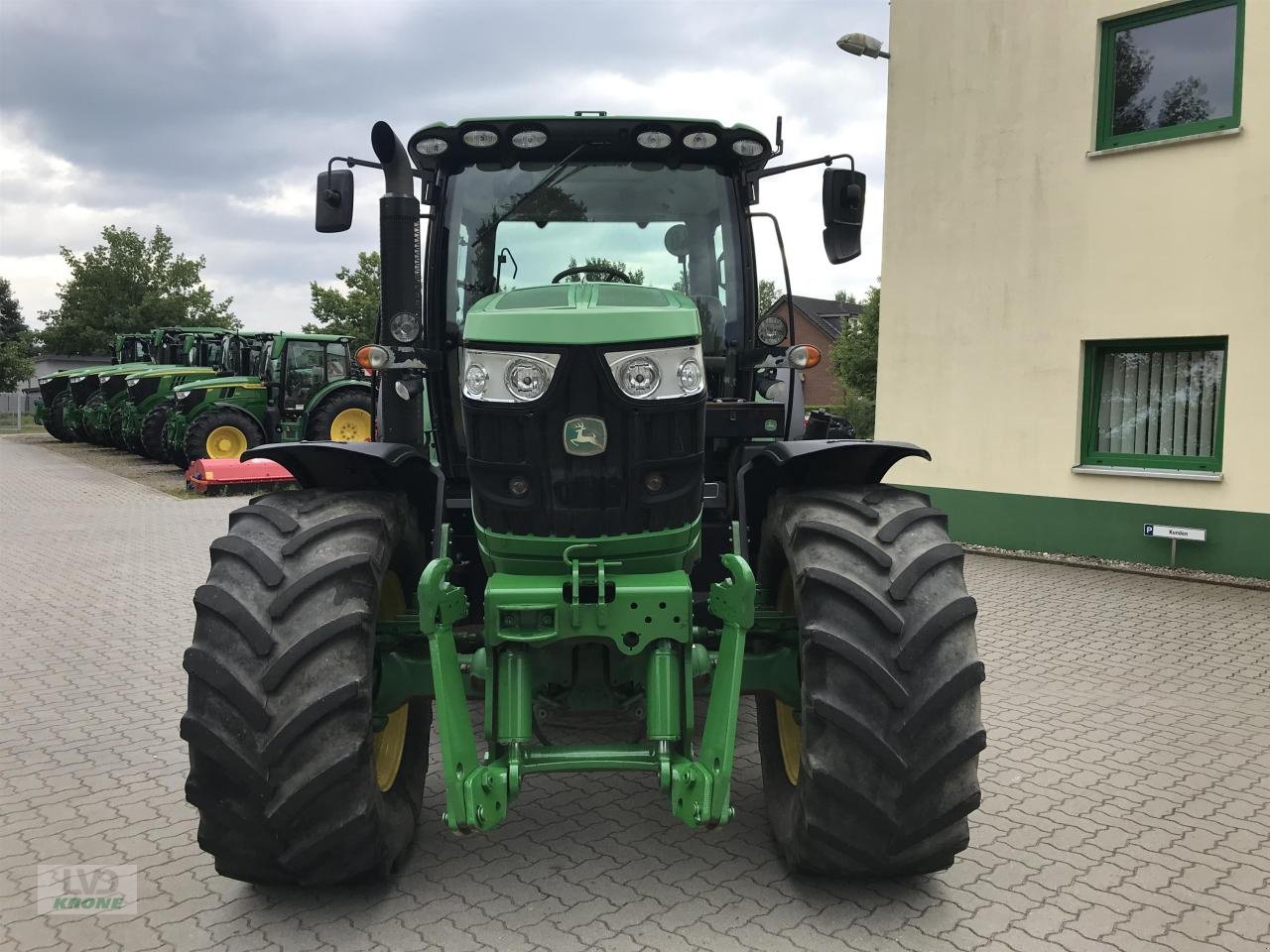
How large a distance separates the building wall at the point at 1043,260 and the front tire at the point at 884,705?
6.58 m

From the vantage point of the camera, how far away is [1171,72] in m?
8.84

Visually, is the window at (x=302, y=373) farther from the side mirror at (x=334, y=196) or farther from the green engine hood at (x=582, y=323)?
the green engine hood at (x=582, y=323)

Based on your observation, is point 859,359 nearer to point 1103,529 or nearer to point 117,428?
Result: point 117,428

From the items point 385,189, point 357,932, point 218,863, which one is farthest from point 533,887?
point 385,189

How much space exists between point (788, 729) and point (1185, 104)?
752 centimetres

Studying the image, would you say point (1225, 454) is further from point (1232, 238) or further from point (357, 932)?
point (357, 932)

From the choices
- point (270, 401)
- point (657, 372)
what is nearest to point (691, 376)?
point (657, 372)

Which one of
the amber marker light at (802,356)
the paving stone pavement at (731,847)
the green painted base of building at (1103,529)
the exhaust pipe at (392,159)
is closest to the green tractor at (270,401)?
the green painted base of building at (1103,529)

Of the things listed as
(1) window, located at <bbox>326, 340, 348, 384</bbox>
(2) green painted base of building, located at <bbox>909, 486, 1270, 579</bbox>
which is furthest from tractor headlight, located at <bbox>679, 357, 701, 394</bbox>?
(1) window, located at <bbox>326, 340, 348, 384</bbox>

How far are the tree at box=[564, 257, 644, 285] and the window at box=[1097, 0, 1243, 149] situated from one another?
6479 millimetres

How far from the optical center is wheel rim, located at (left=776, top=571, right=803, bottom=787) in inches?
145

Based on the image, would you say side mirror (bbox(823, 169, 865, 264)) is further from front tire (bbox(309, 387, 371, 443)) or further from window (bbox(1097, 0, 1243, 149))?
front tire (bbox(309, 387, 371, 443))

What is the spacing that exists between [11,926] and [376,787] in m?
1.16

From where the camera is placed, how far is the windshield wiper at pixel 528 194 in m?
4.25
